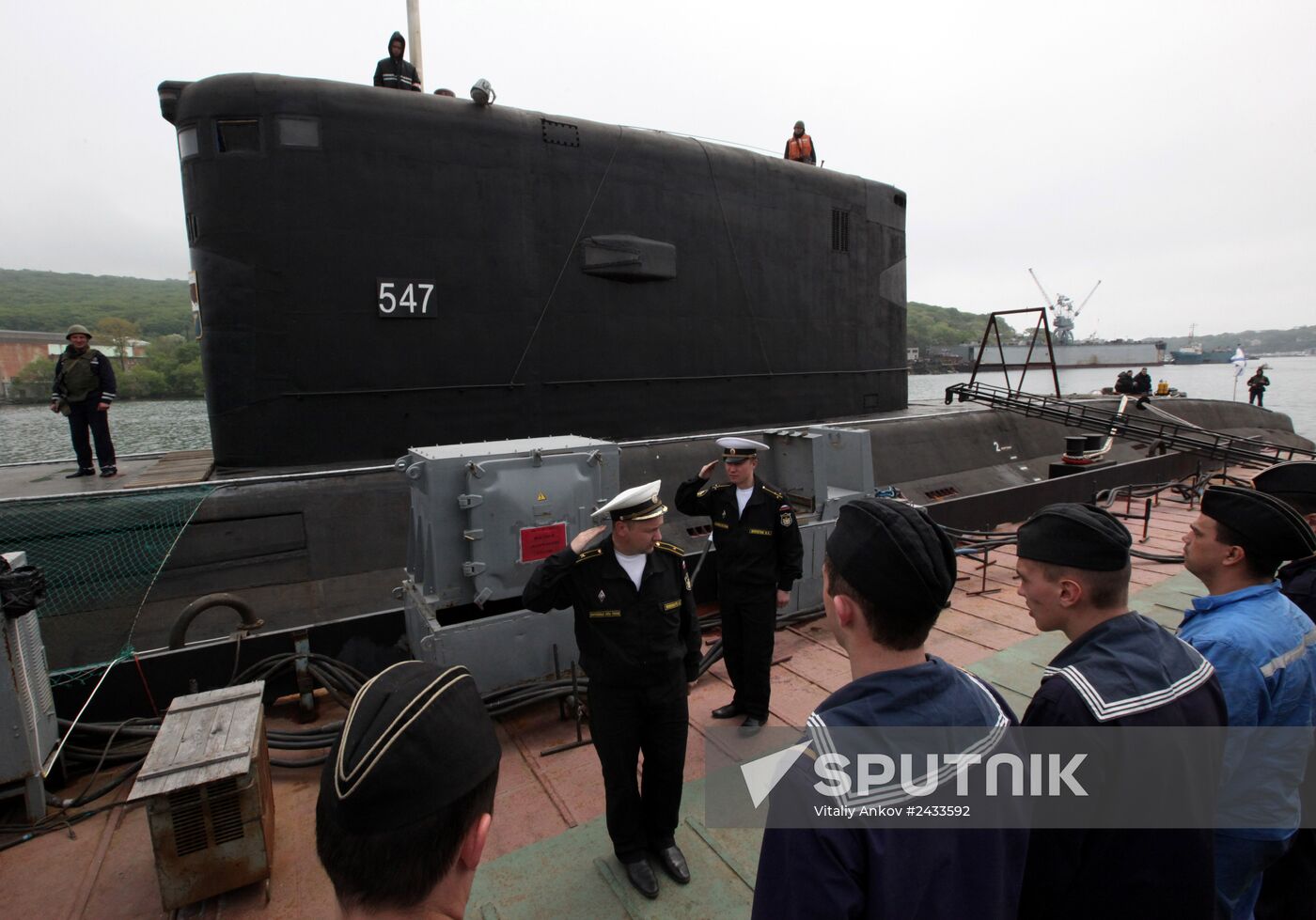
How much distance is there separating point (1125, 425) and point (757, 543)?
1235cm

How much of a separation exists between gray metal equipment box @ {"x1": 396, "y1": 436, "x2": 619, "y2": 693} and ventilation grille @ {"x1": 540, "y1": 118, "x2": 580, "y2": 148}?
3997 millimetres

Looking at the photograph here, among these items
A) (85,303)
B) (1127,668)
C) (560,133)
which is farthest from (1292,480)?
(85,303)

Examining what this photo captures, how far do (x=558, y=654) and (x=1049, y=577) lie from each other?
138 inches

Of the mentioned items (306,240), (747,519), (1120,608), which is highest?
(306,240)

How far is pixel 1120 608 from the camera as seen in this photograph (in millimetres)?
2100

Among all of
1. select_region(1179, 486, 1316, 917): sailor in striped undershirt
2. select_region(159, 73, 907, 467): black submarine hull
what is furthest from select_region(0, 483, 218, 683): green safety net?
select_region(1179, 486, 1316, 917): sailor in striped undershirt

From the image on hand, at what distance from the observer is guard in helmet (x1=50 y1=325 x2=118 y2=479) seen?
664 centimetres

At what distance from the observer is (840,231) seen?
1051 cm

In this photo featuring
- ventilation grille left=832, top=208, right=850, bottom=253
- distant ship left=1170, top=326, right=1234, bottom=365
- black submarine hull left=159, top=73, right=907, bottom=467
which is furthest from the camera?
distant ship left=1170, top=326, right=1234, bottom=365

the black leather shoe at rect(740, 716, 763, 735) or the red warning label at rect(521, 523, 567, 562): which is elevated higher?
the red warning label at rect(521, 523, 567, 562)

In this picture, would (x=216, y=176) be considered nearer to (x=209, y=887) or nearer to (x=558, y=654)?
(x=558, y=654)

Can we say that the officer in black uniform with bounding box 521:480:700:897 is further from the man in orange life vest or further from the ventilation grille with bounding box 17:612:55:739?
the man in orange life vest

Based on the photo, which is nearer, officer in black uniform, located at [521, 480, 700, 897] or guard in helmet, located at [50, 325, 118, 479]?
officer in black uniform, located at [521, 480, 700, 897]

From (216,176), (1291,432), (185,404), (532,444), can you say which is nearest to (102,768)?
(532,444)
